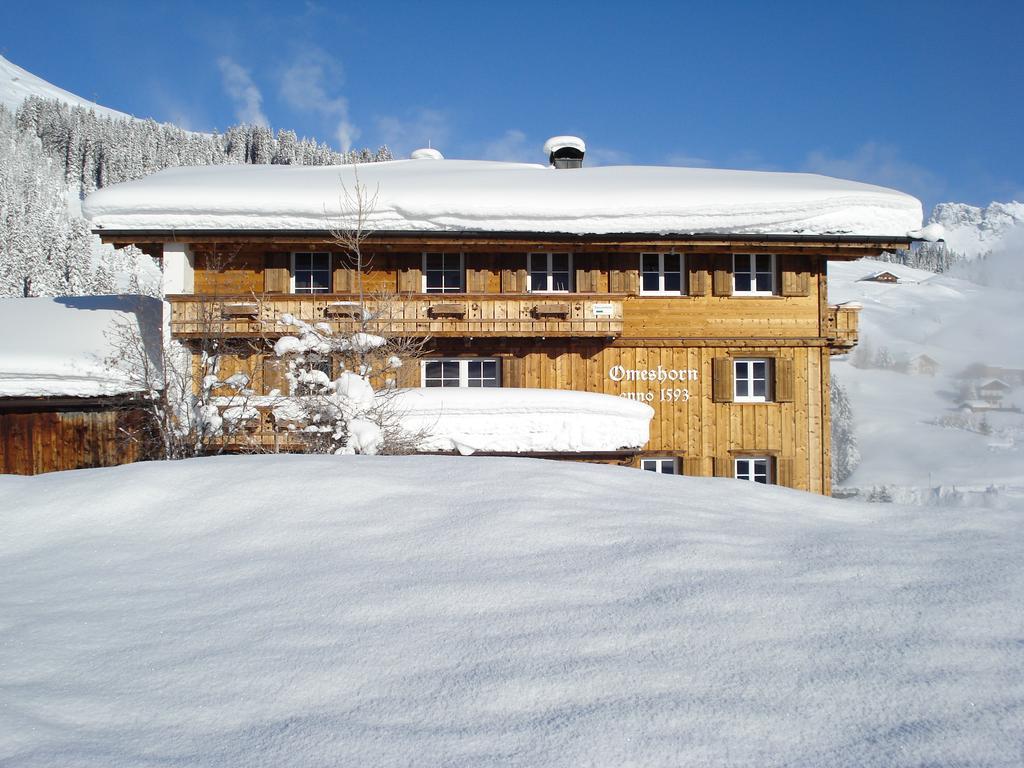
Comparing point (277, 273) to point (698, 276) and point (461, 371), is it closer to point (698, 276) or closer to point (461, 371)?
point (461, 371)

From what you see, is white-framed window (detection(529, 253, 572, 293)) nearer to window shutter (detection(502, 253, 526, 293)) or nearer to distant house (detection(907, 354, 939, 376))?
window shutter (detection(502, 253, 526, 293))

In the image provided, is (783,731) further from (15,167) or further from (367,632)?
(15,167)

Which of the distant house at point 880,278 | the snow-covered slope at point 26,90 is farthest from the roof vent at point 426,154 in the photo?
the snow-covered slope at point 26,90

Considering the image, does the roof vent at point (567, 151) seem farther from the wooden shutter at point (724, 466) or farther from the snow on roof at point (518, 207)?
the wooden shutter at point (724, 466)

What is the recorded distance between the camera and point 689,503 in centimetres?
621

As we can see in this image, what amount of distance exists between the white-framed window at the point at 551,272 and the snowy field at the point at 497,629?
40.9 feet

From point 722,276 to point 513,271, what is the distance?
5.30 m

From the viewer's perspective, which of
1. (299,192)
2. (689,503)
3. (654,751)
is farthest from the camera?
(299,192)

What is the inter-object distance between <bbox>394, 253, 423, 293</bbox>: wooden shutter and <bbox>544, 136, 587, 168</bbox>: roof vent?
27.6 feet

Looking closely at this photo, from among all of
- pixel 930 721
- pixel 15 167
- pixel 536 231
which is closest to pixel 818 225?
pixel 536 231

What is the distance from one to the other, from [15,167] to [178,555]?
127 meters

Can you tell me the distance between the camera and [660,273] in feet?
59.7

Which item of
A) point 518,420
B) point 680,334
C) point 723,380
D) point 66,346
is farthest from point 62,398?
point 723,380

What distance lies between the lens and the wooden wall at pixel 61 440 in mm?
16469
